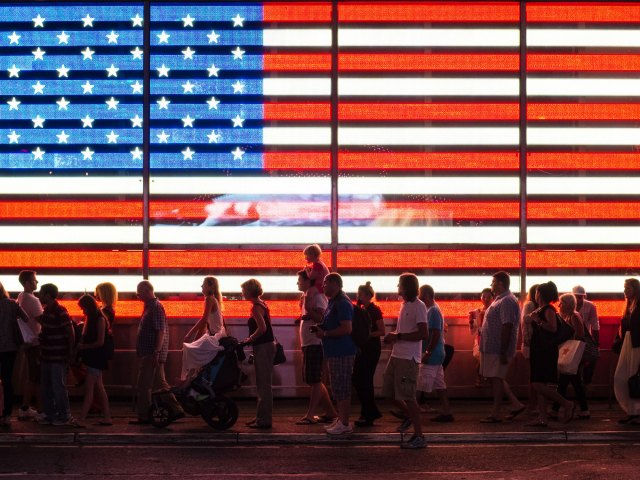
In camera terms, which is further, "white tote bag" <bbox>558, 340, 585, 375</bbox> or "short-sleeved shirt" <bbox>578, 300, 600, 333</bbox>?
"short-sleeved shirt" <bbox>578, 300, 600, 333</bbox>

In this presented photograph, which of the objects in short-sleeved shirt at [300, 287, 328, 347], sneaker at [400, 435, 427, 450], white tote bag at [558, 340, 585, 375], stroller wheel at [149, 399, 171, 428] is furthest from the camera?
white tote bag at [558, 340, 585, 375]

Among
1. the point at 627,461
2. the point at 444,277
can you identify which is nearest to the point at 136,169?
the point at 444,277

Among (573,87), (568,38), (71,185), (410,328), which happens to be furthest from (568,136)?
(71,185)

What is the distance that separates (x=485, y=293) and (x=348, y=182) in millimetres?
2819

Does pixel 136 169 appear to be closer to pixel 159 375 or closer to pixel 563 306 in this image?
pixel 159 375

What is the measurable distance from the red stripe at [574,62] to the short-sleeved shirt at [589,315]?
12.4 feet

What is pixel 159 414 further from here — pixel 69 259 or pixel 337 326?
pixel 69 259

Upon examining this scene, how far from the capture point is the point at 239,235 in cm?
1856

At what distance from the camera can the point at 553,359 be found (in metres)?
15.2

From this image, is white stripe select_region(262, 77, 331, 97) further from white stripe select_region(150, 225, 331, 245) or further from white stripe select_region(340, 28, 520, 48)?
white stripe select_region(150, 225, 331, 245)

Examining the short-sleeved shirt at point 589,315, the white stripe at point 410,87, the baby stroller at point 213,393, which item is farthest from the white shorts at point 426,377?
the white stripe at point 410,87

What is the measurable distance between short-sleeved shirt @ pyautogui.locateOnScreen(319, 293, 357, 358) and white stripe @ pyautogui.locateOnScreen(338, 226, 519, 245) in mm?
4035

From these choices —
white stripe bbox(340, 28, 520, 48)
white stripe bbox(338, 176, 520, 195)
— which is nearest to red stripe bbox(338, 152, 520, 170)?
white stripe bbox(338, 176, 520, 195)

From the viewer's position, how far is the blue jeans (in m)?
15.4
